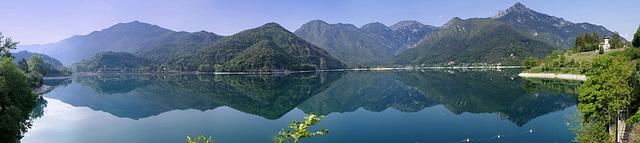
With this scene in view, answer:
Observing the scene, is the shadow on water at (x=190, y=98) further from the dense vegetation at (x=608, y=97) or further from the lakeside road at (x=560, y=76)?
the lakeside road at (x=560, y=76)

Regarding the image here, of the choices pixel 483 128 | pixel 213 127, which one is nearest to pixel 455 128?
pixel 483 128

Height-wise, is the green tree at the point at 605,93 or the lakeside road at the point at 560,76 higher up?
the green tree at the point at 605,93

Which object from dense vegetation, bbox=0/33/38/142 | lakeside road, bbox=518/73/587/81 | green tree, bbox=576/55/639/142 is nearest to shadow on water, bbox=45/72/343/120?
dense vegetation, bbox=0/33/38/142

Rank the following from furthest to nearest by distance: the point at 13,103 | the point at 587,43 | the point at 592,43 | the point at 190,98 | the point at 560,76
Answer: the point at 587,43, the point at 592,43, the point at 560,76, the point at 190,98, the point at 13,103

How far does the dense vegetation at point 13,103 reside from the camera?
17.9m

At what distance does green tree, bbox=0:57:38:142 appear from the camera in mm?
17922

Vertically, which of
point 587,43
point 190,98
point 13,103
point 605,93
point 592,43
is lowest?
point 190,98

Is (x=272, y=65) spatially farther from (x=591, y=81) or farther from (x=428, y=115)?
(x=591, y=81)

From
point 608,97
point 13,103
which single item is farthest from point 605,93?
point 13,103

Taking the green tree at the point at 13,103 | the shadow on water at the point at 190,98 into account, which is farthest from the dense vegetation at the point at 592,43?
the green tree at the point at 13,103

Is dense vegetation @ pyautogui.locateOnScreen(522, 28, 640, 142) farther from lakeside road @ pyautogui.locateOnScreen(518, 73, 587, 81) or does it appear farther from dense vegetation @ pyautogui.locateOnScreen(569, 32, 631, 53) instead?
dense vegetation @ pyautogui.locateOnScreen(569, 32, 631, 53)

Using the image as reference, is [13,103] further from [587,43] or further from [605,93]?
[587,43]

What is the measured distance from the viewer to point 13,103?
21109mm

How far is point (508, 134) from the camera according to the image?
22.1 m
